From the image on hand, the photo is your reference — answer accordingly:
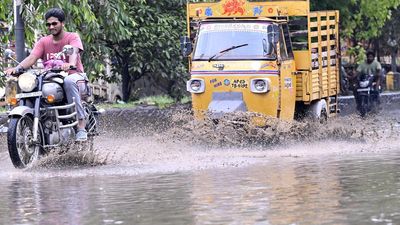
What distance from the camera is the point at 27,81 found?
12.4 meters

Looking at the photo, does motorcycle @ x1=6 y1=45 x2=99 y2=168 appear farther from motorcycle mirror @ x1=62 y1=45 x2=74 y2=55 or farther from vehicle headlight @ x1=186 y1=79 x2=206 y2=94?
vehicle headlight @ x1=186 y1=79 x2=206 y2=94

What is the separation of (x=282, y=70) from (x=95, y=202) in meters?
7.92

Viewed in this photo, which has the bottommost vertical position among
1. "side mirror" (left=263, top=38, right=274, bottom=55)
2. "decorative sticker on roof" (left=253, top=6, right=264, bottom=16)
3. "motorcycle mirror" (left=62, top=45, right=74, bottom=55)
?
"side mirror" (left=263, top=38, right=274, bottom=55)

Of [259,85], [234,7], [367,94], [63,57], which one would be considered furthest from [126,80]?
[63,57]

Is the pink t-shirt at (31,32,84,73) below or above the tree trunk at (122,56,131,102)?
above

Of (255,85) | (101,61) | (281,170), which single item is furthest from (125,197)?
(101,61)

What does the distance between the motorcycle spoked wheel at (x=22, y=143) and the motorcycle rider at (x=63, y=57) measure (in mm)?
534

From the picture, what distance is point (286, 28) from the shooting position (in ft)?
58.9

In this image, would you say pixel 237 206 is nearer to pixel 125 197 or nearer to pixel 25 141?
pixel 125 197

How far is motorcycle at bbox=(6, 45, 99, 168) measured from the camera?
12281 millimetres

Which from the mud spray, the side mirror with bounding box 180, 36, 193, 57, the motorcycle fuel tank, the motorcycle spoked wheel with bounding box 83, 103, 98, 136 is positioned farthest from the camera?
the side mirror with bounding box 180, 36, 193, 57

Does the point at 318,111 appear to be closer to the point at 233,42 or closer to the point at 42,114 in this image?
the point at 233,42

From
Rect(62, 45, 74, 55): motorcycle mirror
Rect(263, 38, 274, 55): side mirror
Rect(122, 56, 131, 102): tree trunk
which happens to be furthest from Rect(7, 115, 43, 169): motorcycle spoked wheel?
Rect(122, 56, 131, 102): tree trunk

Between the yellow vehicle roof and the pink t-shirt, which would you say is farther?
the yellow vehicle roof
